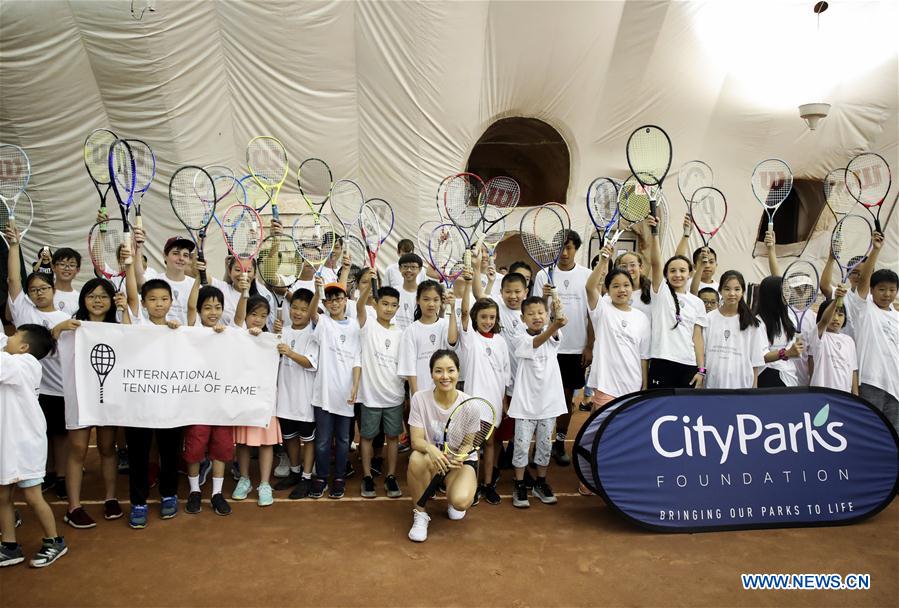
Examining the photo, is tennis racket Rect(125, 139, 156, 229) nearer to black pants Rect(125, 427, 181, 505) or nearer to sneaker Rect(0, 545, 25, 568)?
black pants Rect(125, 427, 181, 505)

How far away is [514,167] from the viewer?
1502 cm

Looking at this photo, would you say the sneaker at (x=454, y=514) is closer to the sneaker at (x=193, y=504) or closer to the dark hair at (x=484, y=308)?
the dark hair at (x=484, y=308)

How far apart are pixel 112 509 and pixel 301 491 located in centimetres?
119

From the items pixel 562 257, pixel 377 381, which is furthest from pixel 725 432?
pixel 377 381

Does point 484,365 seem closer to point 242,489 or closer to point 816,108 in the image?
point 242,489

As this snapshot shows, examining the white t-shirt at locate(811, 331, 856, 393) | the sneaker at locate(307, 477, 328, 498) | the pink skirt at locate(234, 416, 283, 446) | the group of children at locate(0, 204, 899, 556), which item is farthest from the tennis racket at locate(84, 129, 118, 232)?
the white t-shirt at locate(811, 331, 856, 393)

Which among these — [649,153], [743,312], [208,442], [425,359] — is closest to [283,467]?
[208,442]

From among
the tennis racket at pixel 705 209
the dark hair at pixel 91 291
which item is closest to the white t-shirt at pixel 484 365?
the dark hair at pixel 91 291

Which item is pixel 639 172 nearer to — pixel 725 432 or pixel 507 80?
pixel 725 432

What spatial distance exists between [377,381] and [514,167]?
1132cm

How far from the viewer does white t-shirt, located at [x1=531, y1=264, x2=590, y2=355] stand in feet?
17.2

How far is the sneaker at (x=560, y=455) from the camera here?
5250 millimetres

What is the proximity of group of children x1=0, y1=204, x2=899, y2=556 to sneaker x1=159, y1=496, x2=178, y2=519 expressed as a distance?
0.03 feet

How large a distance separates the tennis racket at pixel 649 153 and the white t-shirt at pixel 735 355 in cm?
126
